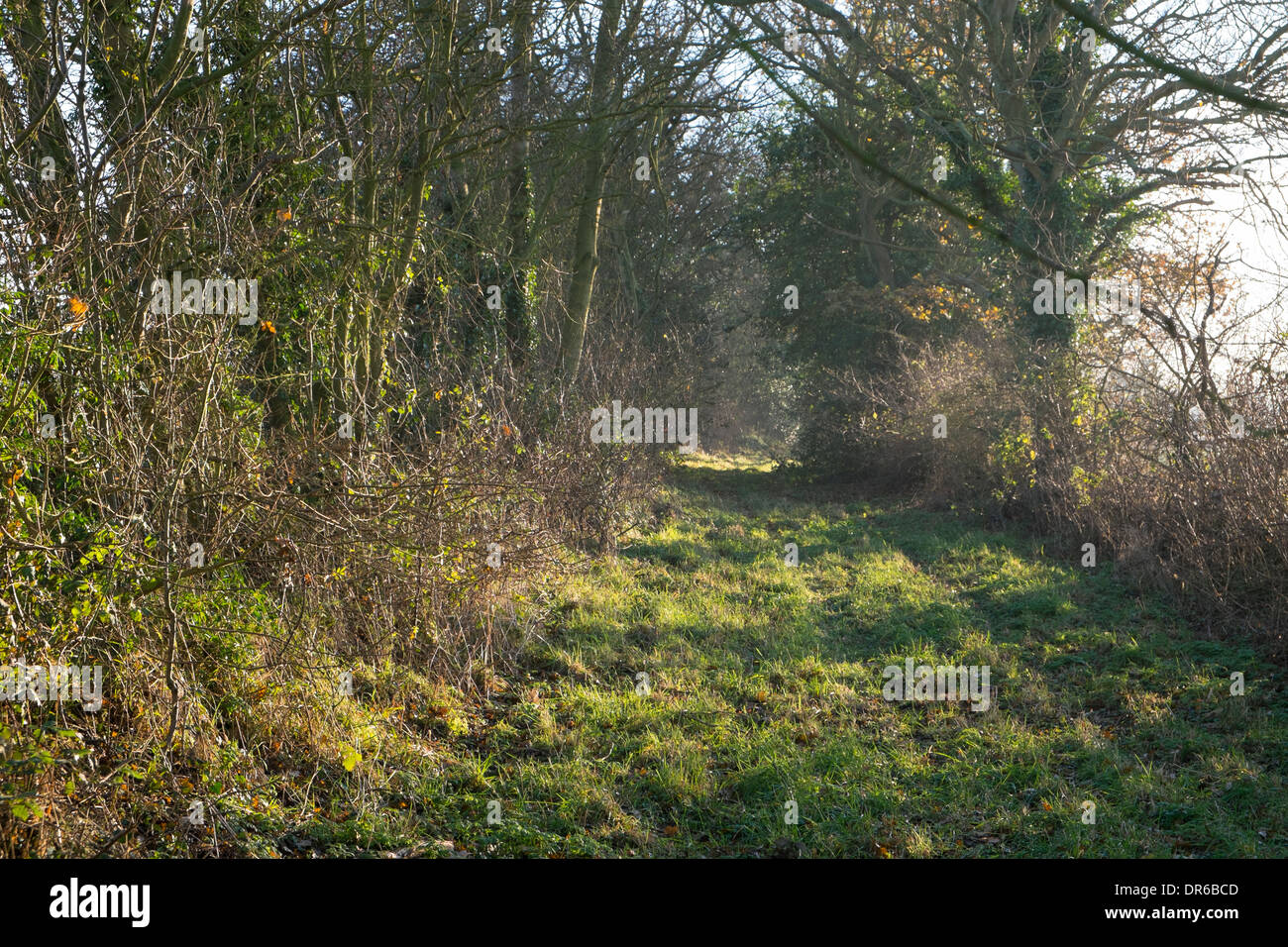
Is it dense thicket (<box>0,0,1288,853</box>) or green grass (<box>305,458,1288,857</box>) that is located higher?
dense thicket (<box>0,0,1288,853</box>)

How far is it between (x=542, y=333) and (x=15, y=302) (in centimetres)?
1060

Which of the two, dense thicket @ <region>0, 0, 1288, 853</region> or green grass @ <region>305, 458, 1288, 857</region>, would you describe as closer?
dense thicket @ <region>0, 0, 1288, 853</region>

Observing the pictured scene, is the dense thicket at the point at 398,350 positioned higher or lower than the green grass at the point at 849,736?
higher

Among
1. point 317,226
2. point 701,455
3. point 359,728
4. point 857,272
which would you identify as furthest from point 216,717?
point 701,455

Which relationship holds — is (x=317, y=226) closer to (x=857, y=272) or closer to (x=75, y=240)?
(x=75, y=240)

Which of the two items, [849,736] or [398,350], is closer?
[849,736]

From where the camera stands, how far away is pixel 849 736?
6152mm

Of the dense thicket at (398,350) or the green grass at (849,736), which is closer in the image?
the dense thicket at (398,350)

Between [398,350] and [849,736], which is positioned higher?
[398,350]

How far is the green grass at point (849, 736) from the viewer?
15.9 feet

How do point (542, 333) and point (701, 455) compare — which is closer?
point (542, 333)

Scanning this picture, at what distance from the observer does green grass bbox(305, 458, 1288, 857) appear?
15.9 ft
